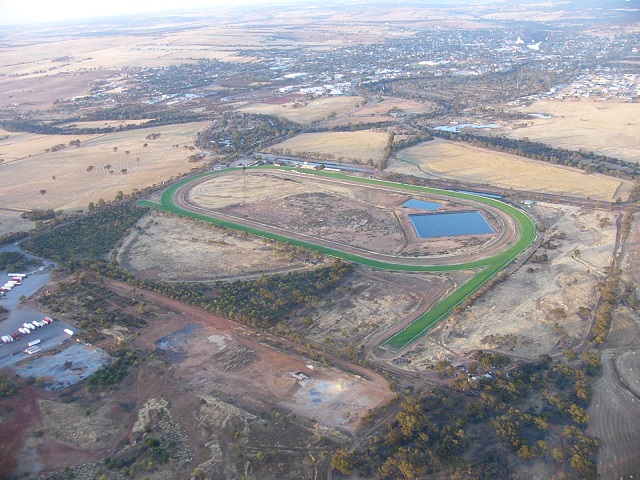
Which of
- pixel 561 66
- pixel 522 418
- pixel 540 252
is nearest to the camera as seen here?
pixel 522 418

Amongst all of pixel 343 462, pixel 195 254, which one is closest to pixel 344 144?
pixel 195 254

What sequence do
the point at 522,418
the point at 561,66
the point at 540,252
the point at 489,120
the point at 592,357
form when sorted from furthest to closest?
the point at 561,66
the point at 489,120
the point at 540,252
the point at 592,357
the point at 522,418

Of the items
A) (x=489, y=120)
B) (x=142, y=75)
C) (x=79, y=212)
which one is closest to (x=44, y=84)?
(x=142, y=75)

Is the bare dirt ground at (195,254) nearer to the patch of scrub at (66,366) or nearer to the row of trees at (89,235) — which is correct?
the row of trees at (89,235)

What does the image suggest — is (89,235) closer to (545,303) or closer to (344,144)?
(344,144)

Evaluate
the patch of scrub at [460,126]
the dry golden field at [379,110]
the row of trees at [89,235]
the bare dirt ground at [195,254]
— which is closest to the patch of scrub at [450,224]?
the bare dirt ground at [195,254]

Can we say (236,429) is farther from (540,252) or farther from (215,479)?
(540,252)

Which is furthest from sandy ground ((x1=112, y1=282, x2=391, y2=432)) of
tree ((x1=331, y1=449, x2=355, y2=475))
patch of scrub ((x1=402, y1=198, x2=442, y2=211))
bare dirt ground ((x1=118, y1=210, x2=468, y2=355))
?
patch of scrub ((x1=402, y1=198, x2=442, y2=211))
